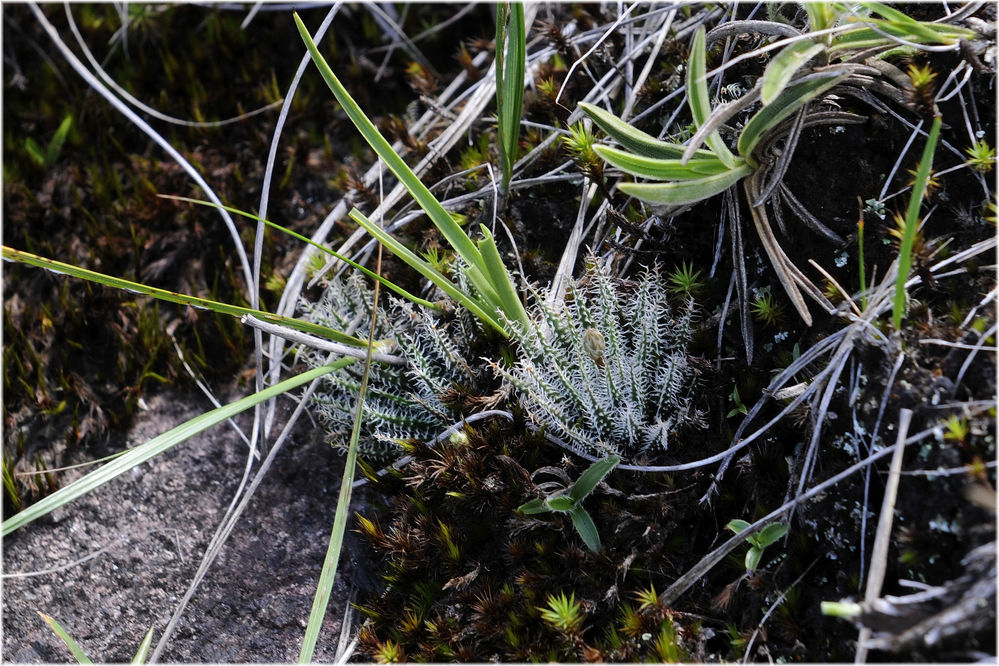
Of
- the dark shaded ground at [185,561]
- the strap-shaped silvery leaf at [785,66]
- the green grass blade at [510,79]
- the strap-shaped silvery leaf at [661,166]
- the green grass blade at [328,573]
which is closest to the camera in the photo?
the strap-shaped silvery leaf at [785,66]

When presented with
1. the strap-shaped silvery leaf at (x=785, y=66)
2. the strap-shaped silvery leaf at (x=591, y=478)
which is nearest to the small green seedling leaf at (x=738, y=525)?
the strap-shaped silvery leaf at (x=591, y=478)

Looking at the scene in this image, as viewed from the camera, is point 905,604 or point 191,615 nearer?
point 905,604

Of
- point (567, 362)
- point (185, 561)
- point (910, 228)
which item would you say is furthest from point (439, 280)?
point (185, 561)

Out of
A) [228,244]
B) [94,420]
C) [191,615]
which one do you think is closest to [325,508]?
[191,615]

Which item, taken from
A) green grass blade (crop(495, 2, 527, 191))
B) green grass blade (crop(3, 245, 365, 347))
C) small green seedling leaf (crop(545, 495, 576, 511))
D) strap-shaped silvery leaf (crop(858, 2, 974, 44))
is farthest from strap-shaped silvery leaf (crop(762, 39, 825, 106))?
green grass blade (crop(3, 245, 365, 347))

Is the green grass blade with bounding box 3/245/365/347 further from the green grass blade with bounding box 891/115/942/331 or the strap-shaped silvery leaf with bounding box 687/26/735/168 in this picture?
the green grass blade with bounding box 891/115/942/331

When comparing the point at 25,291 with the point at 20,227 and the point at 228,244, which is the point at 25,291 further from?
the point at 228,244

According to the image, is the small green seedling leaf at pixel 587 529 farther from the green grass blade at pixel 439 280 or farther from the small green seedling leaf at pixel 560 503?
the green grass blade at pixel 439 280

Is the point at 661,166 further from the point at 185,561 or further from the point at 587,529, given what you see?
the point at 185,561
